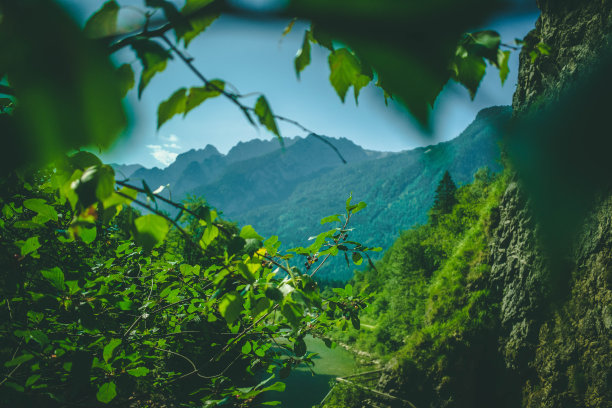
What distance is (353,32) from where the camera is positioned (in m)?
0.38

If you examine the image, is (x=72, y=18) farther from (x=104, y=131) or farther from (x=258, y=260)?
(x=258, y=260)

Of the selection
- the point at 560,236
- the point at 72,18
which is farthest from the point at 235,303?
the point at 560,236

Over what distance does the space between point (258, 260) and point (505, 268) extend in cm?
997

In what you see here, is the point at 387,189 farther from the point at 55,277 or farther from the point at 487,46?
the point at 55,277

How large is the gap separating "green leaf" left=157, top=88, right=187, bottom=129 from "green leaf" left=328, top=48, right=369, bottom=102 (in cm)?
35

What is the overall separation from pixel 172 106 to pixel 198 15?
0.62 feet

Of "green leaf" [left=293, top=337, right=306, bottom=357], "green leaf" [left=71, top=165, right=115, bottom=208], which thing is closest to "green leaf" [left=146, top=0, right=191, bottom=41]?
"green leaf" [left=71, top=165, right=115, bottom=208]

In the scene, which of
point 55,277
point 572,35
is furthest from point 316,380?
point 572,35

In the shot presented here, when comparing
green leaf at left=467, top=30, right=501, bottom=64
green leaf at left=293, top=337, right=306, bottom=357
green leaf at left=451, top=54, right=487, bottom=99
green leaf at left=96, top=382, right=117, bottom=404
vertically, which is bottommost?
green leaf at left=293, top=337, right=306, bottom=357

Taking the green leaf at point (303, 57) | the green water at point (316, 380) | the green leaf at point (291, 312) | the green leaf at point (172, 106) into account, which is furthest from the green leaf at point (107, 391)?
the green water at point (316, 380)

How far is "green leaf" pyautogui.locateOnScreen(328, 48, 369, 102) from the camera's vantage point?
2.16 ft

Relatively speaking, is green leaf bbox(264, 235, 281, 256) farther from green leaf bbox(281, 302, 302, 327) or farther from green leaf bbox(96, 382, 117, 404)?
green leaf bbox(96, 382, 117, 404)

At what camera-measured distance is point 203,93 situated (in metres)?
0.60

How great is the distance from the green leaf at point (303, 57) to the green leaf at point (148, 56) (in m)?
0.32
